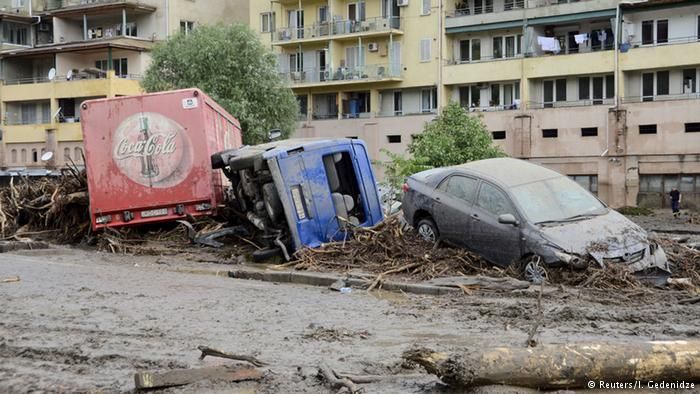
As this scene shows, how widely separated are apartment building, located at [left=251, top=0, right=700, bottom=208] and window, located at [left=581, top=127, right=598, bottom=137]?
86 millimetres

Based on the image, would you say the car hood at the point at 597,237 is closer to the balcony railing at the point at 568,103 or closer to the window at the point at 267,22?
the balcony railing at the point at 568,103

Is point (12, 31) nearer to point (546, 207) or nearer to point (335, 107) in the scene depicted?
point (335, 107)

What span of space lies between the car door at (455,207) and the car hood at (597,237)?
159 centimetres

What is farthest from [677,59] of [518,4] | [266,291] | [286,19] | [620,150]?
[266,291]

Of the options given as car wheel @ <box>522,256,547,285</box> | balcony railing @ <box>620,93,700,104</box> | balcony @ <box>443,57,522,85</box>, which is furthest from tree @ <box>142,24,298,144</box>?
car wheel @ <box>522,256,547,285</box>

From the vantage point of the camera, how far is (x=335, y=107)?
56969 mm

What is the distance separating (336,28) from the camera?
55.3 m

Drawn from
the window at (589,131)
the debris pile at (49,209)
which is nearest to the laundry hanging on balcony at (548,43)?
the window at (589,131)

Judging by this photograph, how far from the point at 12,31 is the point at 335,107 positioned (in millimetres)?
29218

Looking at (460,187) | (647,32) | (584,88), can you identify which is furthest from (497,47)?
(460,187)

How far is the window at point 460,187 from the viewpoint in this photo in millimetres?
13078

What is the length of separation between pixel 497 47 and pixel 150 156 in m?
36.5

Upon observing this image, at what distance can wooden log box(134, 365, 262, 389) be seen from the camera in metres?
6.01

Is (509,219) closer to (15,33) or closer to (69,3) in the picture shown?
(69,3)
